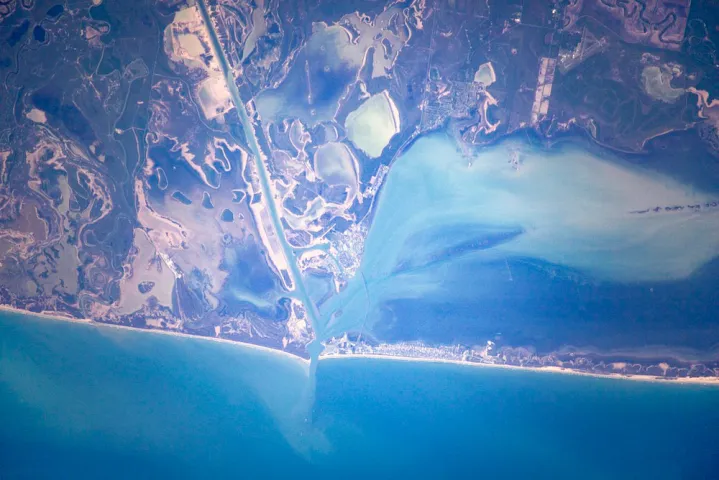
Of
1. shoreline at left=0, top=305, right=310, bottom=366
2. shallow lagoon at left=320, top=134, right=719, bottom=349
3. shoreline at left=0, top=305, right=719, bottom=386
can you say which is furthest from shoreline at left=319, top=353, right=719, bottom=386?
shoreline at left=0, top=305, right=310, bottom=366

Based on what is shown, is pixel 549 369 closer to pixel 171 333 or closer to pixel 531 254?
pixel 531 254

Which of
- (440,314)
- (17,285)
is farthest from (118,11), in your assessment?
(440,314)

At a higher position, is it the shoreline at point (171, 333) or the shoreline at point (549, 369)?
the shoreline at point (549, 369)

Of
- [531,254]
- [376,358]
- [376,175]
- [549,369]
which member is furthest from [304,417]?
[531,254]

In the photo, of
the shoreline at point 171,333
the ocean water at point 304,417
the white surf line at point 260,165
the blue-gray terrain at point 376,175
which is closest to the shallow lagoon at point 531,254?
the blue-gray terrain at point 376,175

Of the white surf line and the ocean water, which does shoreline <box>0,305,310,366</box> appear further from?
the white surf line

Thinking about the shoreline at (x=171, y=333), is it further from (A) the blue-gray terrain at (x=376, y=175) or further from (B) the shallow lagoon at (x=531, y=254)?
(B) the shallow lagoon at (x=531, y=254)
